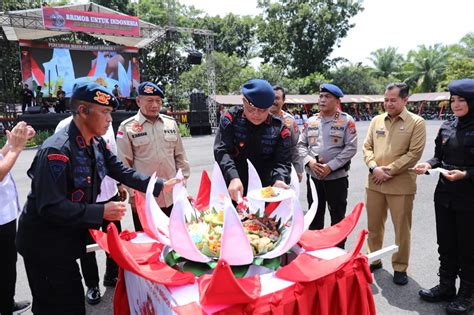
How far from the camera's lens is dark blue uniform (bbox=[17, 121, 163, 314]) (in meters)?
1.65

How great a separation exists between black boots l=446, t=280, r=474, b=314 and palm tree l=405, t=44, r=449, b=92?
3802cm

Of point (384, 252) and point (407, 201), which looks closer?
point (384, 252)

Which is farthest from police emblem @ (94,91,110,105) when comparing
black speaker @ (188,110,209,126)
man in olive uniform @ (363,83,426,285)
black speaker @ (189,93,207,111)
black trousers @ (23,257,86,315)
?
black speaker @ (189,93,207,111)

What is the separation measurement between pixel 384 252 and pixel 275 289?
684 mm

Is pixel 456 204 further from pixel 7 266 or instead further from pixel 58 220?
pixel 7 266

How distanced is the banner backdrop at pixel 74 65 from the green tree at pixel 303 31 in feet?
59.2

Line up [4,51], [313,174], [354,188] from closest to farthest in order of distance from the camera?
[313,174]
[354,188]
[4,51]

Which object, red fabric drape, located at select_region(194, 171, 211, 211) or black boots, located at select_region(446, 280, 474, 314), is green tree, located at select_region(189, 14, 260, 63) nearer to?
red fabric drape, located at select_region(194, 171, 211, 211)

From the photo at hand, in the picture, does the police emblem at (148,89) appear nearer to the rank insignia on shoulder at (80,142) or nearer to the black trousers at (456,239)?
the rank insignia on shoulder at (80,142)

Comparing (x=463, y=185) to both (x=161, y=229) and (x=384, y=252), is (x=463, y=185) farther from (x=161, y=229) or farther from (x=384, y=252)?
(x=161, y=229)

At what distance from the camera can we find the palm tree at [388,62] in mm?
38562

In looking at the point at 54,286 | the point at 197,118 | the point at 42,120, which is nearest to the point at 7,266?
the point at 54,286

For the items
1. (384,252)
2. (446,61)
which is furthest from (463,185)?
(446,61)

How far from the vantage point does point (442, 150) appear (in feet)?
8.79
